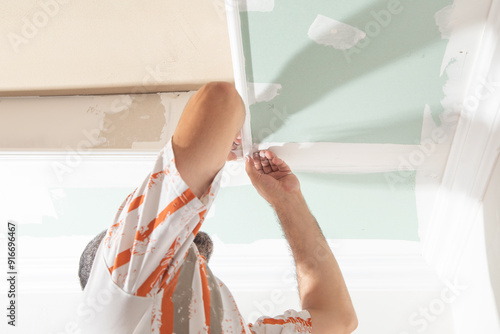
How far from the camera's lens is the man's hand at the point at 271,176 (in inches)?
52.1

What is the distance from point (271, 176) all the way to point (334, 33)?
1.69ft

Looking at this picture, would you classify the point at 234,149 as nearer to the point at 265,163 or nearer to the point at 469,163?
the point at 265,163

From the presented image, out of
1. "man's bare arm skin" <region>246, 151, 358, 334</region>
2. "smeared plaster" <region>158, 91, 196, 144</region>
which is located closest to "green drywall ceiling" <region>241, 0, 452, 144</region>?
"man's bare arm skin" <region>246, 151, 358, 334</region>

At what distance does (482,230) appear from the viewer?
137cm

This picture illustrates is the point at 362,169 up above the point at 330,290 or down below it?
above

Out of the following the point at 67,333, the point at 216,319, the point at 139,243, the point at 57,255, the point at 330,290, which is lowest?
the point at 67,333

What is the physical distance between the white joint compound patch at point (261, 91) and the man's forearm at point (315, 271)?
348 mm

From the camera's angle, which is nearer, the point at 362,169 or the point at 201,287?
the point at 201,287

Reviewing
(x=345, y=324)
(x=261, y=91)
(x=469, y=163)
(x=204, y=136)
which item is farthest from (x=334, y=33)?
(x=345, y=324)

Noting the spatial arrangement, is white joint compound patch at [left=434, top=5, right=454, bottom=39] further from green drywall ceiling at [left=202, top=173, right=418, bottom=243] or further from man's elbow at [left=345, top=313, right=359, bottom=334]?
man's elbow at [left=345, top=313, right=359, bottom=334]

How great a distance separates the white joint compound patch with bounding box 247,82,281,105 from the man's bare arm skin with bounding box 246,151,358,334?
205 mm

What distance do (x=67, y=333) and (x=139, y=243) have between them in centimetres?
132

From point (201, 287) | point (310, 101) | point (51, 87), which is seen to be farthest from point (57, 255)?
point (310, 101)

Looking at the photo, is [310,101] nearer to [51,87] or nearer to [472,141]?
[472,141]
